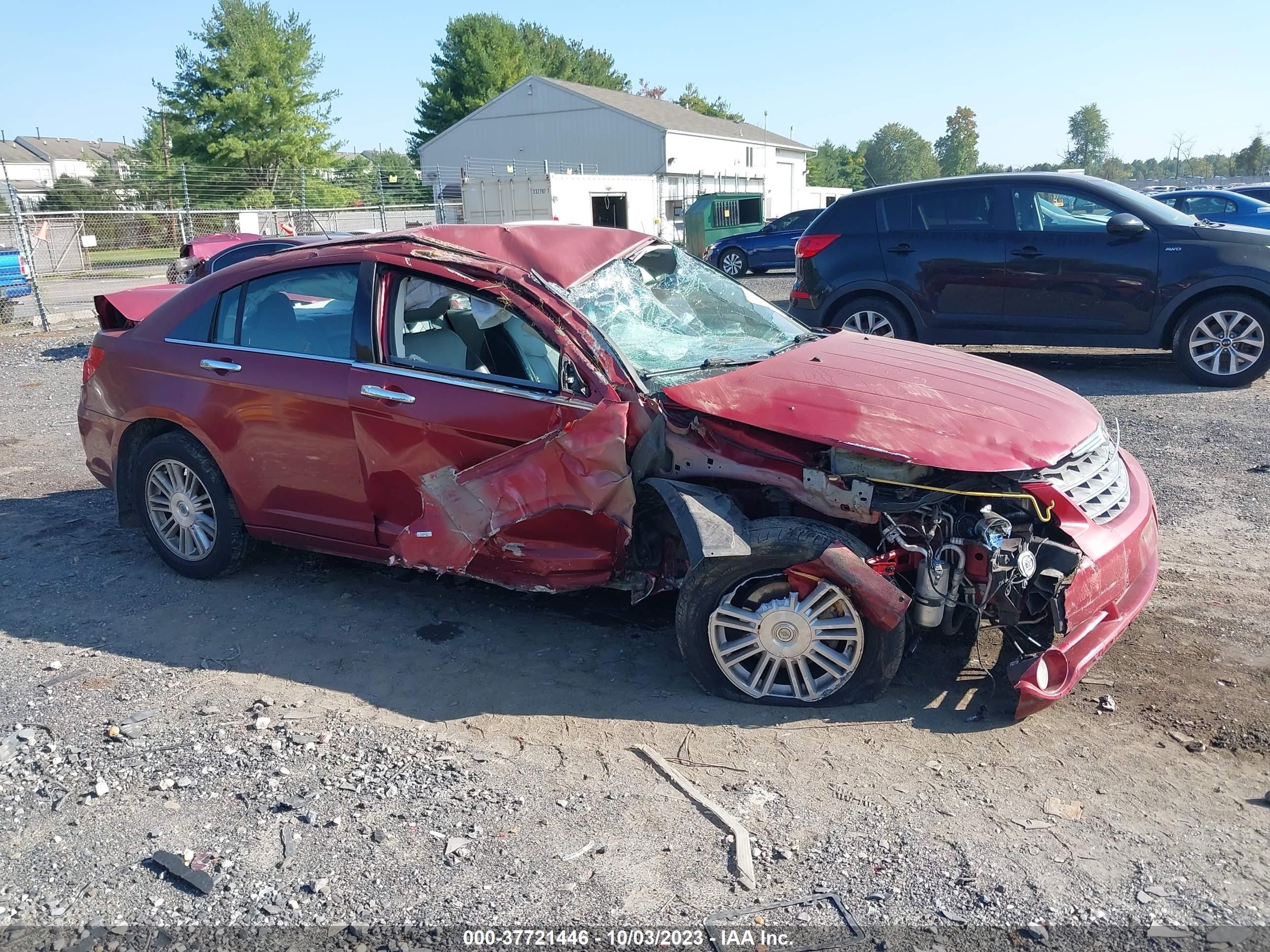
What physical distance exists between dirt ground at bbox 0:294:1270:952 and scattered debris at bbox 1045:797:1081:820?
1 cm

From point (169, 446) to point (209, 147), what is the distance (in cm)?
4729

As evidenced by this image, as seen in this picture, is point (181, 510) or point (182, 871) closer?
point (182, 871)

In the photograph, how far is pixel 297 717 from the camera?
12.9 feet

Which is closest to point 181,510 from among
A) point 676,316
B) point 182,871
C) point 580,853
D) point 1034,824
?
point 182,871

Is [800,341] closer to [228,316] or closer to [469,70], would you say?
[228,316]

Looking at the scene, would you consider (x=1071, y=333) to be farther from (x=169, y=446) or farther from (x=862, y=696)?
(x=169, y=446)

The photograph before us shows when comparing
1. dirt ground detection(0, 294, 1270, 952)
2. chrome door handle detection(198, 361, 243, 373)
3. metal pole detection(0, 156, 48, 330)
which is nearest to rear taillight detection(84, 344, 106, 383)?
chrome door handle detection(198, 361, 243, 373)

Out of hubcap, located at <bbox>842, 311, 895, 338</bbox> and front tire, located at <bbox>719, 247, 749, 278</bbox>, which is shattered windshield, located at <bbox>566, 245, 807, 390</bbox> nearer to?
hubcap, located at <bbox>842, 311, 895, 338</bbox>

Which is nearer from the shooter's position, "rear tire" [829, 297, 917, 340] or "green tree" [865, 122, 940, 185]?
"rear tire" [829, 297, 917, 340]

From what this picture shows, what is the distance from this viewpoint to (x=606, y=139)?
47.9 m

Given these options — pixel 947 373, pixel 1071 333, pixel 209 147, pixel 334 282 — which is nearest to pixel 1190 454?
pixel 1071 333

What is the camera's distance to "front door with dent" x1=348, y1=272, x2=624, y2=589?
4164mm

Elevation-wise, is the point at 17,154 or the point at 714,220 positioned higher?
the point at 17,154

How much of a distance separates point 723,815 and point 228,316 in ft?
11.9
